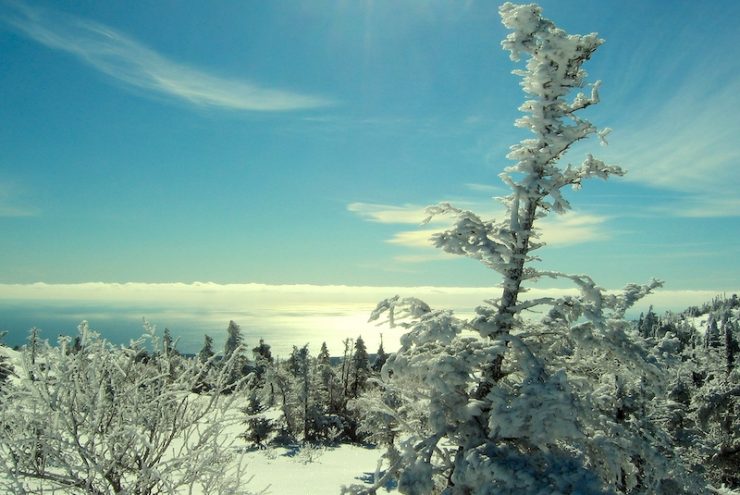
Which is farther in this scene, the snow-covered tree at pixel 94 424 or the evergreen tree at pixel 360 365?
the evergreen tree at pixel 360 365

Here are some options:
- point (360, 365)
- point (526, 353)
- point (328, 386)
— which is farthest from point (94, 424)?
point (360, 365)

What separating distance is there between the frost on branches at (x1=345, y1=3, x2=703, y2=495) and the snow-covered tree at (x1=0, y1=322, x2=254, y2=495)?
3181 mm

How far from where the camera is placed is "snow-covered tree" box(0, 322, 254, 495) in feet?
23.2

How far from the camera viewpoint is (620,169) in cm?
772

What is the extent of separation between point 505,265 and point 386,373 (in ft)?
10.0

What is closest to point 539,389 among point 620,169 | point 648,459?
point 648,459

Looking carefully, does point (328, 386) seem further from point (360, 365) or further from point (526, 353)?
point (526, 353)

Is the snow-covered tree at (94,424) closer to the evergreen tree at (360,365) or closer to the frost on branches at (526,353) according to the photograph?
the frost on branches at (526,353)

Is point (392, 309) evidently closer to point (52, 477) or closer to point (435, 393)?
point (435, 393)

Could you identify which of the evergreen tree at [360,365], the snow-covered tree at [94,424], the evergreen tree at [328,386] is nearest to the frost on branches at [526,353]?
the snow-covered tree at [94,424]

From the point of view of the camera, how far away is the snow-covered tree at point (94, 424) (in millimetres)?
7066

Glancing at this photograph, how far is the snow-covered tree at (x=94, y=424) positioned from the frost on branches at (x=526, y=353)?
318 centimetres

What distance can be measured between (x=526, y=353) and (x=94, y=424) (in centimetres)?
710

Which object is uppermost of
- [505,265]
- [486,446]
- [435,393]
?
[505,265]
